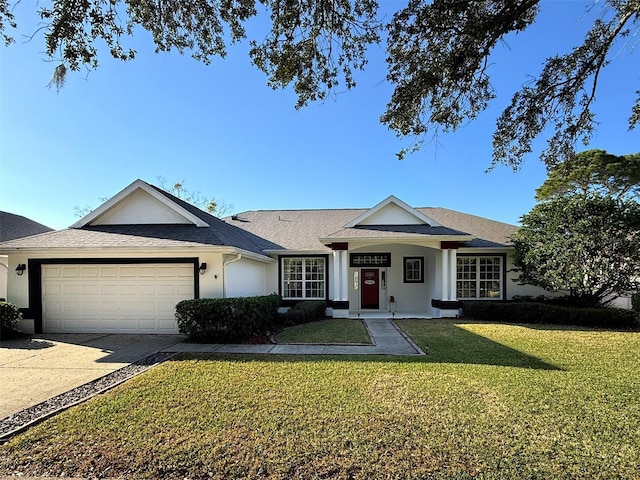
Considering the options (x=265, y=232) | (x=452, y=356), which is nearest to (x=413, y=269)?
(x=265, y=232)

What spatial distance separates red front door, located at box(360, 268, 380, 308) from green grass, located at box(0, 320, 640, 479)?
9.45 metres

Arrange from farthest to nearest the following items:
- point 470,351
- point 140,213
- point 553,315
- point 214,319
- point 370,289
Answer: point 370,289 < point 140,213 < point 553,315 < point 214,319 < point 470,351

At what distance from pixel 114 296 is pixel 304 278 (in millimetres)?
7751

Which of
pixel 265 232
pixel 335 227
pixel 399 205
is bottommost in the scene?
pixel 265 232

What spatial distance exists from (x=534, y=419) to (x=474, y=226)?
1405cm

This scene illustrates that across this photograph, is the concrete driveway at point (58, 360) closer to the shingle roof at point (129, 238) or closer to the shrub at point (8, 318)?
the shrub at point (8, 318)

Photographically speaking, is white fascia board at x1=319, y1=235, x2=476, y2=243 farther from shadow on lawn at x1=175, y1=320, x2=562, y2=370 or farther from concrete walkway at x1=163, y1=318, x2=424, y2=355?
shadow on lawn at x1=175, y1=320, x2=562, y2=370

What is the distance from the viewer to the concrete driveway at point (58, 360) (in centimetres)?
581

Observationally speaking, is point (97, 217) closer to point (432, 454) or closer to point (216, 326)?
point (216, 326)

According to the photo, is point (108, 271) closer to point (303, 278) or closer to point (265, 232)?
point (303, 278)

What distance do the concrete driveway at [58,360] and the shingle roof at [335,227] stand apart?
25.6ft

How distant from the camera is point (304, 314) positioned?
13.1 meters

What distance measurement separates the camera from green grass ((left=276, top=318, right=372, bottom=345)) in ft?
31.8

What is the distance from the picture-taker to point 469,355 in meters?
7.92
